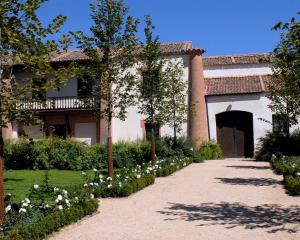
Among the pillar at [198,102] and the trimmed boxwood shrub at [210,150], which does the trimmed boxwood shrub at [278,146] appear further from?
the pillar at [198,102]

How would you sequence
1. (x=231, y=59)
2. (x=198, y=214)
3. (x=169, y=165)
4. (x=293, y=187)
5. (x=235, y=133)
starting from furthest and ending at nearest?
(x=231, y=59) < (x=235, y=133) < (x=169, y=165) < (x=293, y=187) < (x=198, y=214)

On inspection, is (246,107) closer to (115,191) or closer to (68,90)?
(68,90)

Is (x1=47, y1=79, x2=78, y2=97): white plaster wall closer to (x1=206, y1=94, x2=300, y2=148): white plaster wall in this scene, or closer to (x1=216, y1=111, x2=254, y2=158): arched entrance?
(x1=206, y1=94, x2=300, y2=148): white plaster wall

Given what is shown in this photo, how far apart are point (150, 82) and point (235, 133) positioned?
442 inches

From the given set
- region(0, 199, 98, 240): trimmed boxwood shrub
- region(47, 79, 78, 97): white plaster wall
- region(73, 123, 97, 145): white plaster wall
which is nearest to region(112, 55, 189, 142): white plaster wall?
region(73, 123, 97, 145): white plaster wall

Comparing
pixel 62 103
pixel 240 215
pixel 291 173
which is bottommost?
pixel 240 215

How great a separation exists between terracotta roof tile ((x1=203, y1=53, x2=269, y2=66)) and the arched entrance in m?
4.16

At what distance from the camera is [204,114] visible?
27.7m

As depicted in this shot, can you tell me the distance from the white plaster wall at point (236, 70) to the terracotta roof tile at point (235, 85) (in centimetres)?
96

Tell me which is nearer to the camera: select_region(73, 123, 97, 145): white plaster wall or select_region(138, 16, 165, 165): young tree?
select_region(138, 16, 165, 165): young tree

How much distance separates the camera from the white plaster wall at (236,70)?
1181 inches

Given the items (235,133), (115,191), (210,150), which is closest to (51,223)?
(115,191)

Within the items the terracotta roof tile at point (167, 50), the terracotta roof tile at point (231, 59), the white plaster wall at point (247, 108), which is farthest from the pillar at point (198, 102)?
the terracotta roof tile at point (231, 59)

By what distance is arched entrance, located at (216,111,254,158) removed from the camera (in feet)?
91.5
